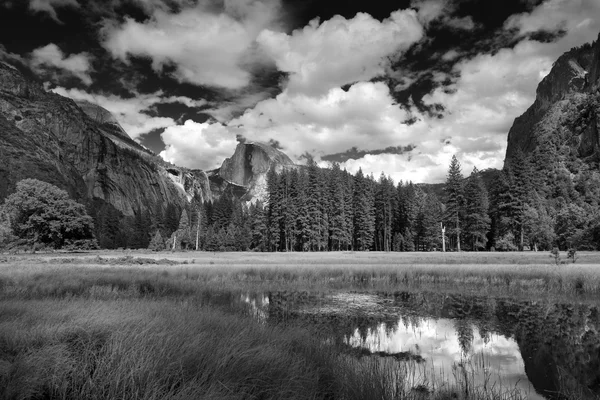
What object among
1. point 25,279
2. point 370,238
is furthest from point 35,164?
point 25,279

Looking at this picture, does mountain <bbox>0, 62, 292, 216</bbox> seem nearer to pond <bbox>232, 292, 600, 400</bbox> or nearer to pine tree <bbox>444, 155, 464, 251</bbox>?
pine tree <bbox>444, 155, 464, 251</bbox>

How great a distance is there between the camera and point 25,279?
17.2 m

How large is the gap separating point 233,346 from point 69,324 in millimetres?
3189

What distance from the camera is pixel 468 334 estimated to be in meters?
12.0

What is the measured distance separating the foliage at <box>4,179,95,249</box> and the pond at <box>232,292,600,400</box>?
46.4m

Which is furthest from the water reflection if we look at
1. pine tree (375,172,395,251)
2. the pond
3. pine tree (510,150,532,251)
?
pine tree (375,172,395,251)

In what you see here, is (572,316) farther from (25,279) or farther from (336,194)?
(336,194)

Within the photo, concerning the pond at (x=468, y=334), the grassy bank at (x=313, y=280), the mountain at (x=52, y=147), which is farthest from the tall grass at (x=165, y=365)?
the mountain at (x=52, y=147)

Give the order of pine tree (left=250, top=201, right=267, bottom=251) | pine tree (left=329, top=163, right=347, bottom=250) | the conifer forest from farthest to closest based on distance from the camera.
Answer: pine tree (left=250, top=201, right=267, bottom=251) < pine tree (left=329, top=163, right=347, bottom=250) < the conifer forest

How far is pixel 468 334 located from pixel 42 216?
57.3 metres

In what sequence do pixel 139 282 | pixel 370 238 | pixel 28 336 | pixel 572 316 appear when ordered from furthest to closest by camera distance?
pixel 370 238
pixel 139 282
pixel 572 316
pixel 28 336

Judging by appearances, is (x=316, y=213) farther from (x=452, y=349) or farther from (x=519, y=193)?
(x=452, y=349)

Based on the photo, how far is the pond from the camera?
8.00 metres

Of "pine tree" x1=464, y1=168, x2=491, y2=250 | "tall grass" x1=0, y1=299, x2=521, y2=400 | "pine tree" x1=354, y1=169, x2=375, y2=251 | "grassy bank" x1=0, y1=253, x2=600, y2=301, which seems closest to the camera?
"tall grass" x1=0, y1=299, x2=521, y2=400
